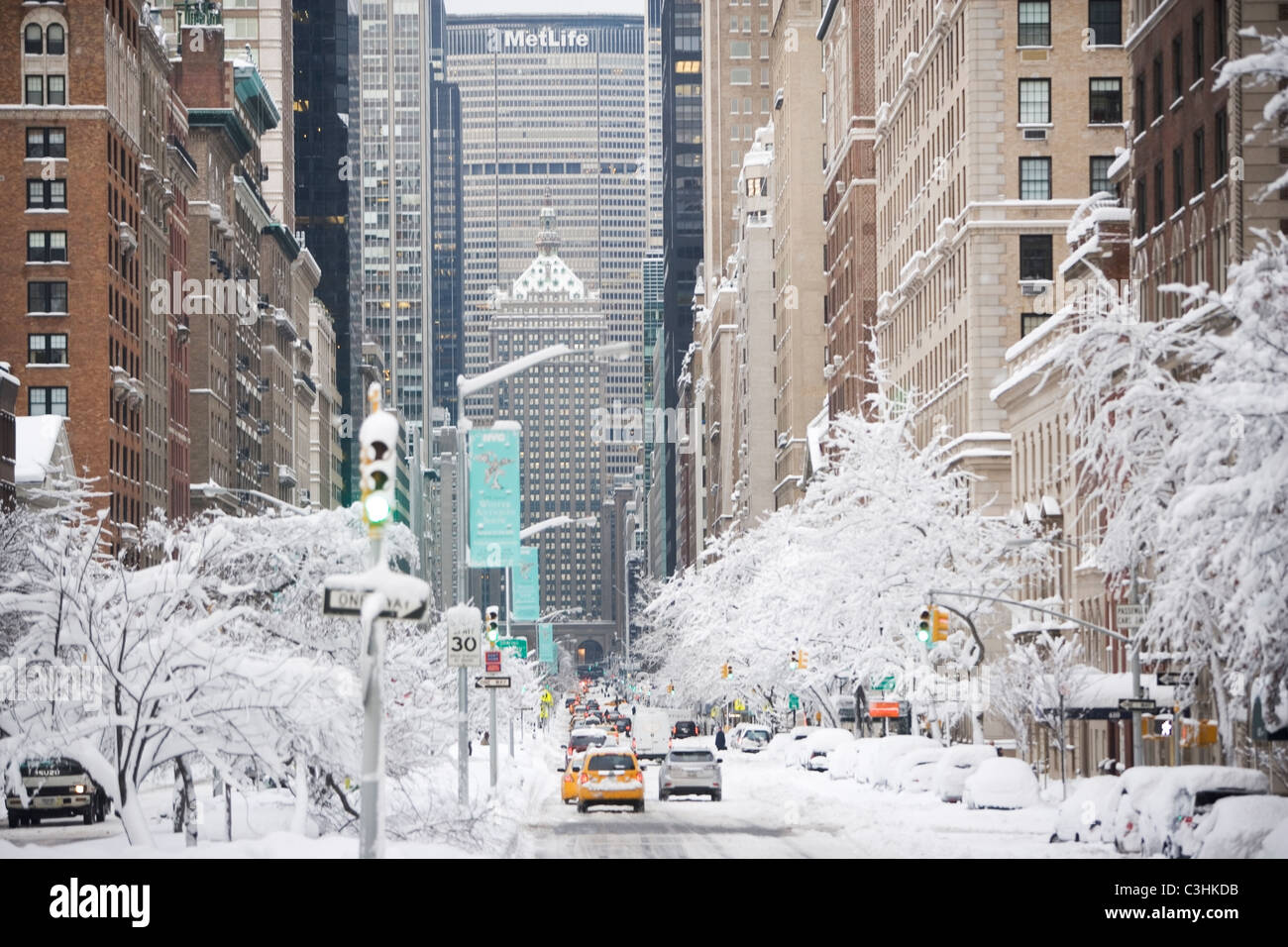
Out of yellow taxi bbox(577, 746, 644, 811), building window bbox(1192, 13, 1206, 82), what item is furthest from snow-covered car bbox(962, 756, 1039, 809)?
building window bbox(1192, 13, 1206, 82)

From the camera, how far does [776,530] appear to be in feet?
356

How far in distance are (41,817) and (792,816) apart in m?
17.0

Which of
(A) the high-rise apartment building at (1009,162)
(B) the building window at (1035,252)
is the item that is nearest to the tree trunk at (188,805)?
(A) the high-rise apartment building at (1009,162)

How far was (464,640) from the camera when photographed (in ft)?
135

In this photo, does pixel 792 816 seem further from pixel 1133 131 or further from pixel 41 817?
pixel 1133 131

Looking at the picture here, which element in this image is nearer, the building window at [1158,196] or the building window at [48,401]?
the building window at [1158,196]

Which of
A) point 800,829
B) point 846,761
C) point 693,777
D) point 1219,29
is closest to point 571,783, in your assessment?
point 693,777

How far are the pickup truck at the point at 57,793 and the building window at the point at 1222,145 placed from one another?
102 feet

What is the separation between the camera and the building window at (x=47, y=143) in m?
102

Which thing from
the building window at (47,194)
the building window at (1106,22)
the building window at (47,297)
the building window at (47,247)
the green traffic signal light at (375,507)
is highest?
the building window at (1106,22)

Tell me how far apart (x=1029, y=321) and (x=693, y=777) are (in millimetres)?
36542

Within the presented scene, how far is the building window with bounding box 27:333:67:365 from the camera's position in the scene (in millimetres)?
101688

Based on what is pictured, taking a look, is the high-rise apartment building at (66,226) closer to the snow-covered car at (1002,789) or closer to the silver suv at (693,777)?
the silver suv at (693,777)

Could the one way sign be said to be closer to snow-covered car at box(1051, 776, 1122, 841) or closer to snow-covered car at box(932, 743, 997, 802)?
snow-covered car at box(1051, 776, 1122, 841)
